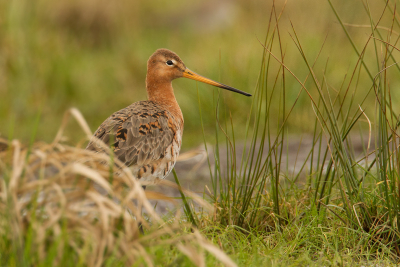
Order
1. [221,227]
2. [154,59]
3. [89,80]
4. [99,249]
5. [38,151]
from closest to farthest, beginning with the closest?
[99,249] < [38,151] < [221,227] < [154,59] < [89,80]

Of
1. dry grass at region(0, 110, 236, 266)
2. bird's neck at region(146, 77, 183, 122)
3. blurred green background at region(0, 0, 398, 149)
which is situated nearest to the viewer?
dry grass at region(0, 110, 236, 266)

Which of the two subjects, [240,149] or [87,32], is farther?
[87,32]

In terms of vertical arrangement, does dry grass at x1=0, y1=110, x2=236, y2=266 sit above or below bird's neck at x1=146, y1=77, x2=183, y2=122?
below

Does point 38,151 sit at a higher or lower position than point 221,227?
higher

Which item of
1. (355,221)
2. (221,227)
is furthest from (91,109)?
(355,221)

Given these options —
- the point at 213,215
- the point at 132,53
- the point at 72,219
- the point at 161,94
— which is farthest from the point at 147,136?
the point at 132,53

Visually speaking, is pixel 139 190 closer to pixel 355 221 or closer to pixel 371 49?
pixel 355 221

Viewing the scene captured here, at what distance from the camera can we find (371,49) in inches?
320

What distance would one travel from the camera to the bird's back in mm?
3217

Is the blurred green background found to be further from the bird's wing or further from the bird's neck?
the bird's wing

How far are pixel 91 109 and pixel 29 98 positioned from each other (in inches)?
46.2

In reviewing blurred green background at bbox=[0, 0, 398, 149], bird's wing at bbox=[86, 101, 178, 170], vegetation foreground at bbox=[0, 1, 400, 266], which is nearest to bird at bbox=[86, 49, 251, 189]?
bird's wing at bbox=[86, 101, 178, 170]

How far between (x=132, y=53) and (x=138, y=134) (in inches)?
258

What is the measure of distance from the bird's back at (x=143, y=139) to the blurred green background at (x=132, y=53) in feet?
6.20
